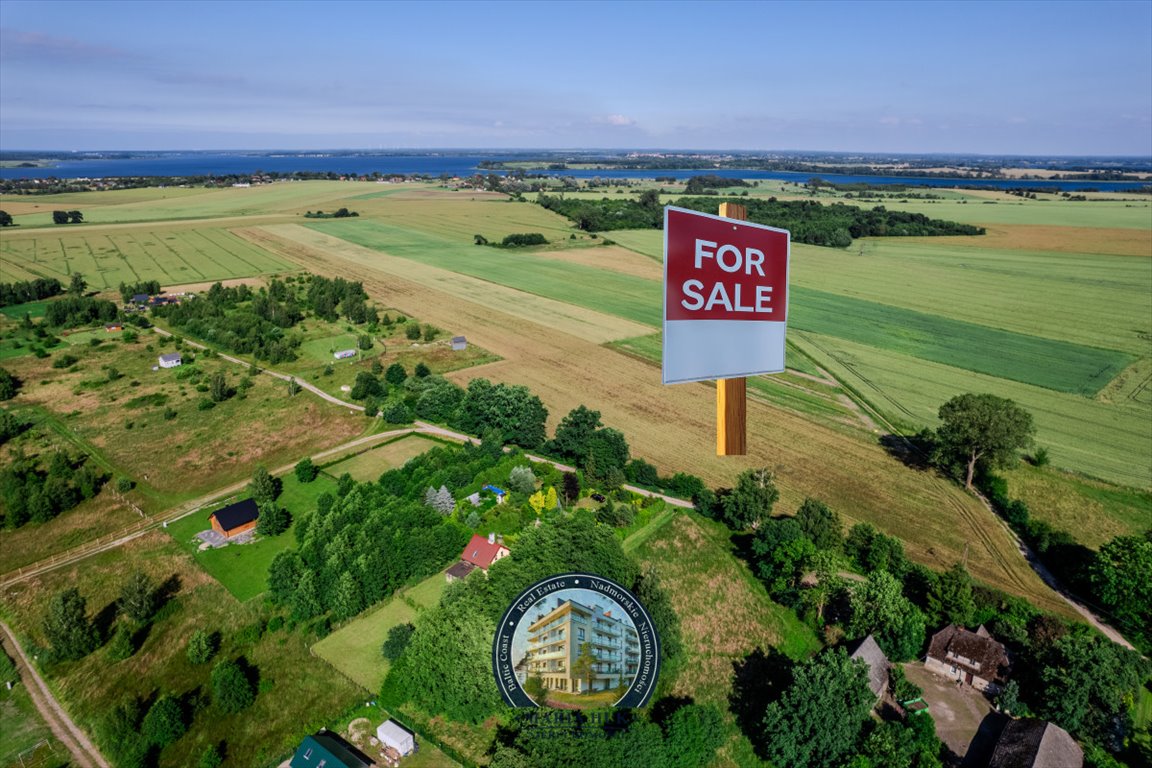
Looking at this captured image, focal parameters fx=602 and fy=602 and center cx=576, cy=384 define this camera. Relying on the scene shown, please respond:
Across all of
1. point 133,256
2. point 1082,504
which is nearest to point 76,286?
A: point 133,256

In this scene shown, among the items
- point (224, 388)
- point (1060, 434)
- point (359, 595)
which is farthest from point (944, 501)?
point (224, 388)

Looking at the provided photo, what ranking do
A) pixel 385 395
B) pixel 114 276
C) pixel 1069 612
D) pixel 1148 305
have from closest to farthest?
pixel 1069 612
pixel 385 395
pixel 1148 305
pixel 114 276

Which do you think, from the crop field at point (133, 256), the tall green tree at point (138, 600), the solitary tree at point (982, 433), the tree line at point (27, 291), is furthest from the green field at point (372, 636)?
the tree line at point (27, 291)

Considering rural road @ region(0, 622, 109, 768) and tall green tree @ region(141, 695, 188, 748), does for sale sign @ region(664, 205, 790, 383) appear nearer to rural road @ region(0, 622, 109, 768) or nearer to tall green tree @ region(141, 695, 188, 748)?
tall green tree @ region(141, 695, 188, 748)

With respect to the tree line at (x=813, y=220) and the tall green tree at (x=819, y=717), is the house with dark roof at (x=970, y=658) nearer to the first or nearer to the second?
the tall green tree at (x=819, y=717)

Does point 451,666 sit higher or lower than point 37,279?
lower

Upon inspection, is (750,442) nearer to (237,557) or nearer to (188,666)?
(237,557)

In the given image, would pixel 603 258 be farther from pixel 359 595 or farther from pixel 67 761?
pixel 67 761
